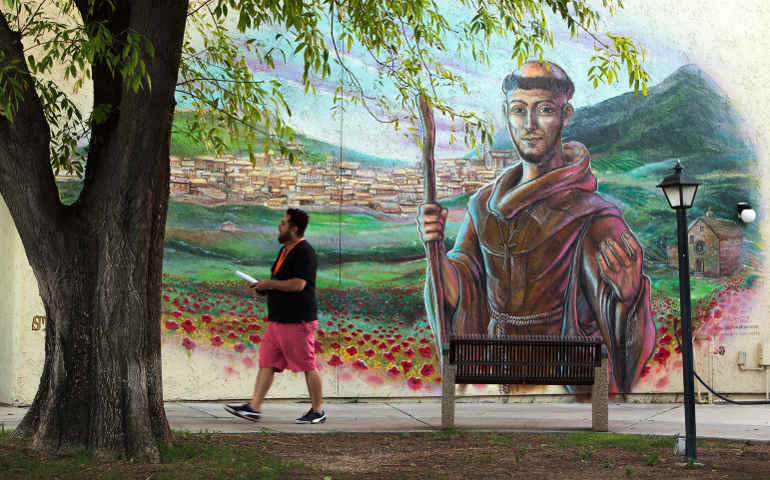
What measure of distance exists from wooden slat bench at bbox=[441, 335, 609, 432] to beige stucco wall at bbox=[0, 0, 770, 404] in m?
2.11

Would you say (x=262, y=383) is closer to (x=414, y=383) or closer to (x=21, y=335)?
(x=414, y=383)

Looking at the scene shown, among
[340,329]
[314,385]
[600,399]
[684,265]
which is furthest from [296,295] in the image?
[684,265]

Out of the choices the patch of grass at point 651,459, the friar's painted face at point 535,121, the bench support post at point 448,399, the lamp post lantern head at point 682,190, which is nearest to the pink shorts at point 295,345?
the bench support post at point 448,399

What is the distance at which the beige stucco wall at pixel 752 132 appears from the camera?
9828 millimetres

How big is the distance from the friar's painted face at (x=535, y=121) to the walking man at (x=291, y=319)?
3.38 metres

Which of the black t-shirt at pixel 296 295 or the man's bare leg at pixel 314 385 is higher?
the black t-shirt at pixel 296 295

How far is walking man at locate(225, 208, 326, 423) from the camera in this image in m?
8.25

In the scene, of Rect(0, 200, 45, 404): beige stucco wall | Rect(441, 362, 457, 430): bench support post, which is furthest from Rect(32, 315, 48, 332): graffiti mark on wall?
Rect(441, 362, 457, 430): bench support post

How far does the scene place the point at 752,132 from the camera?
37.4ft

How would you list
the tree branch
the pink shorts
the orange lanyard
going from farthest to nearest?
the orange lanyard < the pink shorts < the tree branch

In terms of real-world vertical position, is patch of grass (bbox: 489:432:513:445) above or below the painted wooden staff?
below

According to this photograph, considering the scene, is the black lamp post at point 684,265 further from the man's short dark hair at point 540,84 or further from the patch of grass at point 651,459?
the man's short dark hair at point 540,84

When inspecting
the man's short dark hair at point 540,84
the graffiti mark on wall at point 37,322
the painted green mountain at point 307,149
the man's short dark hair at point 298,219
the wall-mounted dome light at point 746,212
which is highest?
the man's short dark hair at point 540,84

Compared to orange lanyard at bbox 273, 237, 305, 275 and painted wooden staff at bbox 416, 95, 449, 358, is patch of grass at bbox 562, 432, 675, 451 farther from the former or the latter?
orange lanyard at bbox 273, 237, 305, 275
